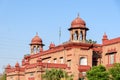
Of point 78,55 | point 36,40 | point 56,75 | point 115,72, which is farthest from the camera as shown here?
point 36,40

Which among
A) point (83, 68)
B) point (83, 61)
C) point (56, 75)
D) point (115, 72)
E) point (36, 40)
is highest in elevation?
point (36, 40)

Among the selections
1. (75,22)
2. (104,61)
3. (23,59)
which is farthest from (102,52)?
(23,59)

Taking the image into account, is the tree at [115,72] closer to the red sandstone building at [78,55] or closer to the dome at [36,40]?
the red sandstone building at [78,55]

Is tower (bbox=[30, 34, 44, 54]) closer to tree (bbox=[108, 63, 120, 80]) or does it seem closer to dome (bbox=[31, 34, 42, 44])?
dome (bbox=[31, 34, 42, 44])

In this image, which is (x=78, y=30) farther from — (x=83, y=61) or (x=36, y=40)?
(x=36, y=40)

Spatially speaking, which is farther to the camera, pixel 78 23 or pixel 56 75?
pixel 78 23

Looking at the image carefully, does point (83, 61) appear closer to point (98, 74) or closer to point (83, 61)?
point (83, 61)

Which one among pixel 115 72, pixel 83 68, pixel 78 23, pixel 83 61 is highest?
pixel 78 23

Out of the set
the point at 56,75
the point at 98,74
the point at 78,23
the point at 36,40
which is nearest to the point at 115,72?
the point at 98,74

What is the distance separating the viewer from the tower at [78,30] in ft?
171

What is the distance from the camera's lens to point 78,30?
52.2m

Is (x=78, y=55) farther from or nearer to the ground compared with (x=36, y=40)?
nearer to the ground

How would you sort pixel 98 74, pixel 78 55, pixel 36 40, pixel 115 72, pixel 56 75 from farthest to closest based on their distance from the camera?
pixel 36 40 → pixel 78 55 → pixel 56 75 → pixel 98 74 → pixel 115 72

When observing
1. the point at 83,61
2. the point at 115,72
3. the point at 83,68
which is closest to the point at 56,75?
the point at 83,68
